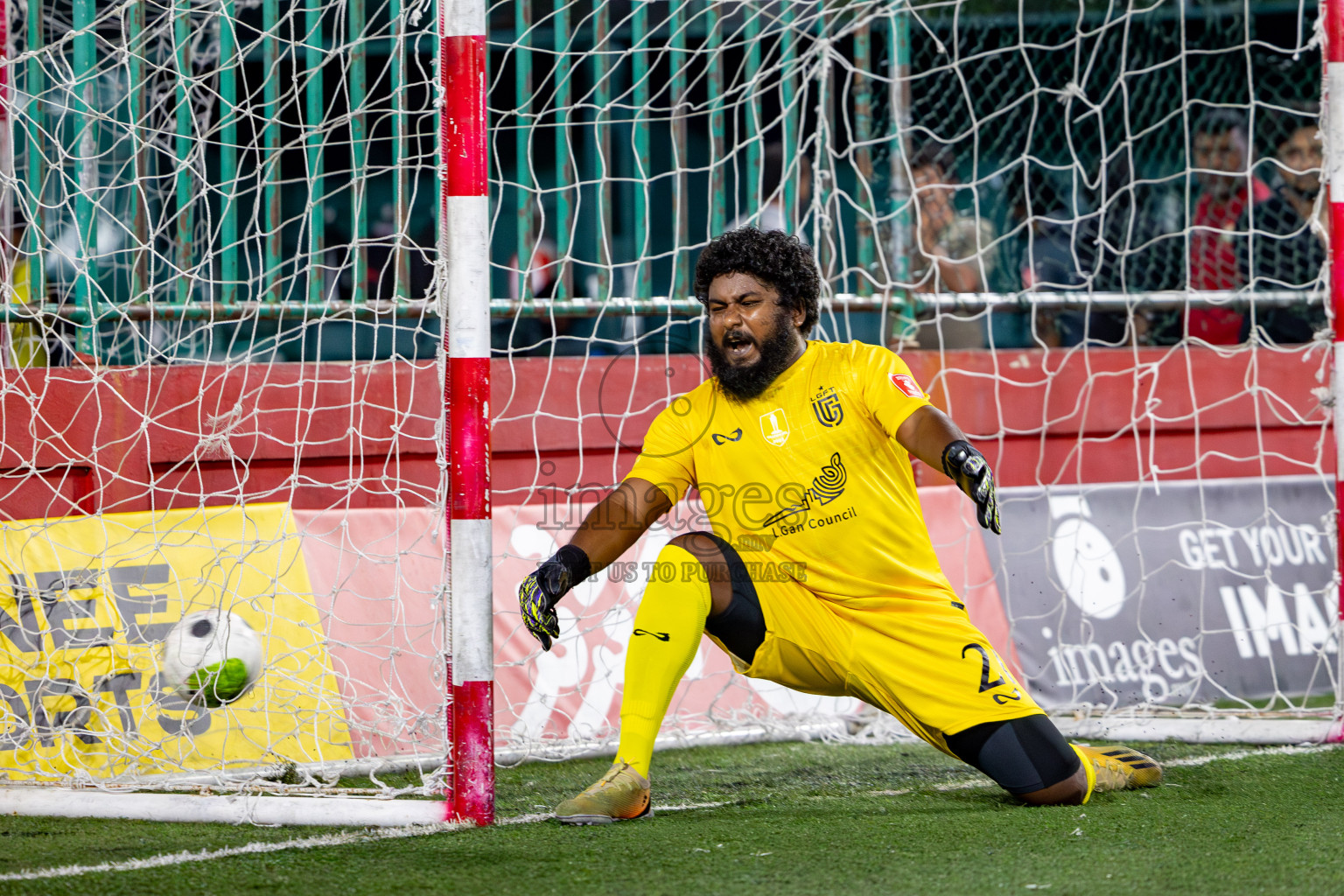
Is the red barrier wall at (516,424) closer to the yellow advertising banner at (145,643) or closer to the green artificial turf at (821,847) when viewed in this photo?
the yellow advertising banner at (145,643)

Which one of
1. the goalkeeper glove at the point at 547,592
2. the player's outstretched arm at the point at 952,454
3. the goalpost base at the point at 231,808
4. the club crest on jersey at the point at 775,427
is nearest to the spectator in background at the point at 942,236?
the club crest on jersey at the point at 775,427

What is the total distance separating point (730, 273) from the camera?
11.2 ft

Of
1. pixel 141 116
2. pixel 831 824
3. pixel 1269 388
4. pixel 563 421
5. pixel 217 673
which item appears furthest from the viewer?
pixel 1269 388

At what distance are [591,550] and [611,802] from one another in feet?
2.03

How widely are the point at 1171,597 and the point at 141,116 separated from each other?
4.18m

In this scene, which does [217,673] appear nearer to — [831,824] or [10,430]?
[10,430]

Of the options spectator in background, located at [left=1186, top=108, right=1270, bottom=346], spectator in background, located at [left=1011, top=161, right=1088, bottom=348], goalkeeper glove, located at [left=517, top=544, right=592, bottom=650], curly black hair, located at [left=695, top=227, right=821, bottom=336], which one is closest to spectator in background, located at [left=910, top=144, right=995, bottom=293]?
spectator in background, located at [left=1011, top=161, right=1088, bottom=348]

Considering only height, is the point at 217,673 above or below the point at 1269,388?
below

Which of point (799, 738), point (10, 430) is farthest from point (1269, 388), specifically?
point (10, 430)

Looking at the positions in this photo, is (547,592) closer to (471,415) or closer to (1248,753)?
(471,415)

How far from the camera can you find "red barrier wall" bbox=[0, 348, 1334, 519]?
4.47m

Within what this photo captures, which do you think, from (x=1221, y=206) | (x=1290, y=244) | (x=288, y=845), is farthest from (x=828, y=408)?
(x=1290, y=244)

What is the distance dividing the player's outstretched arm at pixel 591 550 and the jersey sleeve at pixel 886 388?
0.59 m

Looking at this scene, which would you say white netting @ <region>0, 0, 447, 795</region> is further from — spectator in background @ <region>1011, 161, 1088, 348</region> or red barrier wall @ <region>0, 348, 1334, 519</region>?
spectator in background @ <region>1011, 161, 1088, 348</region>
